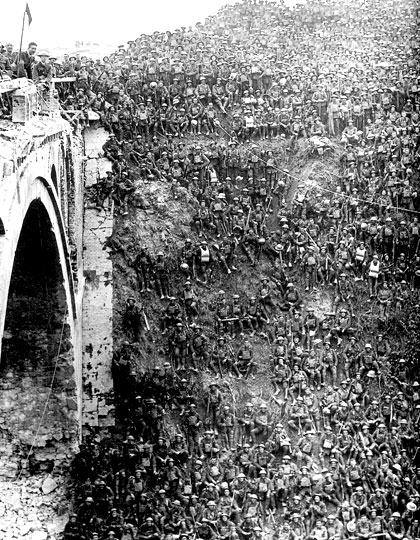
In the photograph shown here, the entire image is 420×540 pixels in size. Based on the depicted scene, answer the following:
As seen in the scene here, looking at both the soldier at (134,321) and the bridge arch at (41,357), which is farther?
the soldier at (134,321)

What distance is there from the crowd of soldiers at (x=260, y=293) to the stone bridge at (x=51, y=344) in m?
1.12

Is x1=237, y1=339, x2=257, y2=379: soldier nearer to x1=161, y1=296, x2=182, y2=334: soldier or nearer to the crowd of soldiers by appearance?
the crowd of soldiers

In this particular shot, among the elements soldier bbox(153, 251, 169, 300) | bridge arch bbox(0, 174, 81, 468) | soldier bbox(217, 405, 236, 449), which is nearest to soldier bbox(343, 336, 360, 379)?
soldier bbox(217, 405, 236, 449)

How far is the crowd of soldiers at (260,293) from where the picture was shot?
2778 centimetres

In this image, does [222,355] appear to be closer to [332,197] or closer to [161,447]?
[161,447]

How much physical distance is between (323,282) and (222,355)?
15.8 feet

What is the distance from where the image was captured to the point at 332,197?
3956 centimetres

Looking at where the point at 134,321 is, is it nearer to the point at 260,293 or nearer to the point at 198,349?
the point at 198,349

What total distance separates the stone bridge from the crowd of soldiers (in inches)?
44.0

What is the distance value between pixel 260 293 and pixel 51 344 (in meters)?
7.55

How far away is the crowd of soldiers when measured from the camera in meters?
27.8

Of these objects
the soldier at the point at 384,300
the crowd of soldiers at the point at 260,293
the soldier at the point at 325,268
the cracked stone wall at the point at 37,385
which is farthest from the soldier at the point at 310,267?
the cracked stone wall at the point at 37,385

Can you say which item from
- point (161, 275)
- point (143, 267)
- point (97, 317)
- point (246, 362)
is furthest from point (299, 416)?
point (143, 267)

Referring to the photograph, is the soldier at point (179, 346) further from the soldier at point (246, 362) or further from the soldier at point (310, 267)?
the soldier at point (310, 267)
